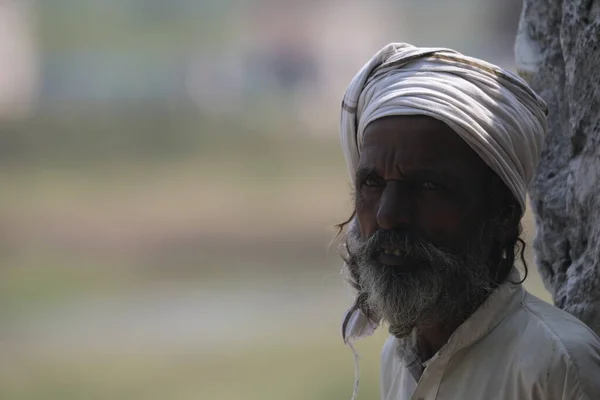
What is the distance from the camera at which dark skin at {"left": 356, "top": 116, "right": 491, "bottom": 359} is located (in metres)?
1.37

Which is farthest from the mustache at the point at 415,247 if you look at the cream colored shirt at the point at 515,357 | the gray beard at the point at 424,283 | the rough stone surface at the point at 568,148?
the rough stone surface at the point at 568,148

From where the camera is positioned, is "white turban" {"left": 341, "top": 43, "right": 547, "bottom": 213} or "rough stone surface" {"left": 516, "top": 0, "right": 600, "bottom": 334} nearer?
"white turban" {"left": 341, "top": 43, "right": 547, "bottom": 213}

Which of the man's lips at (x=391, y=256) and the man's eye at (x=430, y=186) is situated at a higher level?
the man's eye at (x=430, y=186)

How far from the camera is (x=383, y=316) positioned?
1.47 metres

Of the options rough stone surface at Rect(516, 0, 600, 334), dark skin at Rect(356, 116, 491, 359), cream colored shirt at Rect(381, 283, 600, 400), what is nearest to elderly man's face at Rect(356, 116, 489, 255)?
dark skin at Rect(356, 116, 491, 359)

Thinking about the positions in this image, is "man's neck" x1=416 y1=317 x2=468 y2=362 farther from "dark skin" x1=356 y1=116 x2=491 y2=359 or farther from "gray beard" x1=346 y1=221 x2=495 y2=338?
"dark skin" x1=356 y1=116 x2=491 y2=359

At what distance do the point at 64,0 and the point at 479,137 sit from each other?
5248mm

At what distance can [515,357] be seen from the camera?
1.30 m

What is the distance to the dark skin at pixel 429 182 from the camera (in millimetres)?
1372

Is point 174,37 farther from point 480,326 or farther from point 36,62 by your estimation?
point 480,326

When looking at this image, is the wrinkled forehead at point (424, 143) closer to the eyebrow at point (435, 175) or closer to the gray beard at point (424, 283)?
the eyebrow at point (435, 175)

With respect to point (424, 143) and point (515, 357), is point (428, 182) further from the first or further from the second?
point (515, 357)

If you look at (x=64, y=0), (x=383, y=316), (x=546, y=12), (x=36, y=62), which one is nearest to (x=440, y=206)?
(x=383, y=316)

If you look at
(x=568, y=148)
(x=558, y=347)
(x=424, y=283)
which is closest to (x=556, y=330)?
(x=558, y=347)
